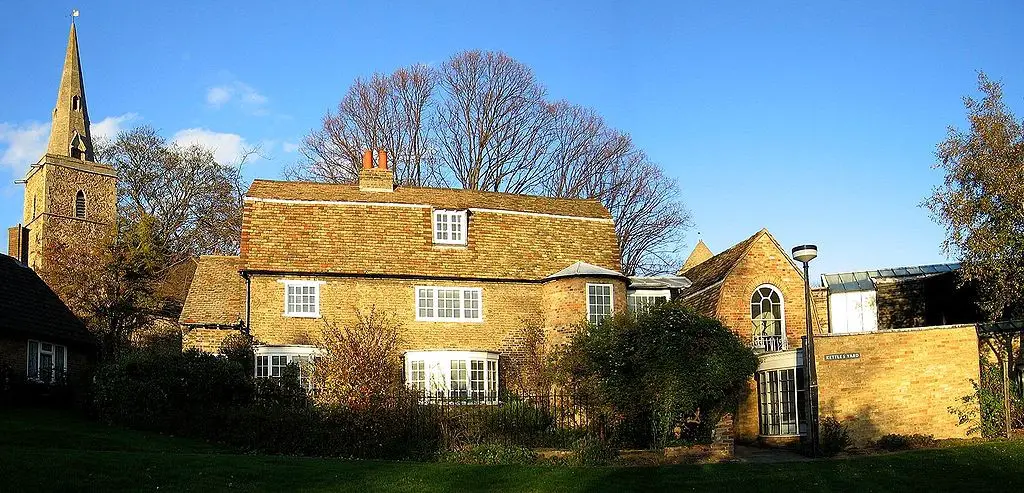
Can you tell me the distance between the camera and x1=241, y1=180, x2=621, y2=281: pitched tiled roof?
32.9 metres

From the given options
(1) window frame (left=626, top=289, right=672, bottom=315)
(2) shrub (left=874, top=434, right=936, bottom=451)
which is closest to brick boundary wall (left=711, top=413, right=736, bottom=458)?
(2) shrub (left=874, top=434, right=936, bottom=451)

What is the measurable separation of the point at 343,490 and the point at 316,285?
1694cm

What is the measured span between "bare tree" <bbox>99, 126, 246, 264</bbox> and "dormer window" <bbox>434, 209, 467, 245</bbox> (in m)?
21.5

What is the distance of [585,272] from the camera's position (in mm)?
32688

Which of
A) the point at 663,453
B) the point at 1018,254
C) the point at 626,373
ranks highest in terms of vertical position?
the point at 1018,254

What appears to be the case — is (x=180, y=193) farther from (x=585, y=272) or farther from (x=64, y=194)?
(x=585, y=272)

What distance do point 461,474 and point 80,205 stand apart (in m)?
55.4

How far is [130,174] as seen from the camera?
183 feet

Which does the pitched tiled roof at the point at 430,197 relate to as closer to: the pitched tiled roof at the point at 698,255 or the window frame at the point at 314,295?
the window frame at the point at 314,295

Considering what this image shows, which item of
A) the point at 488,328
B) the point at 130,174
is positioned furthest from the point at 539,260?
the point at 130,174

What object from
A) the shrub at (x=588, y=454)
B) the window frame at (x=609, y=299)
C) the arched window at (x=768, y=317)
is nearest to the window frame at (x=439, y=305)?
the window frame at (x=609, y=299)

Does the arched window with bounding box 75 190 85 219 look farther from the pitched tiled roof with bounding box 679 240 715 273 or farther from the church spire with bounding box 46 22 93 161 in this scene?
the pitched tiled roof with bounding box 679 240 715 273

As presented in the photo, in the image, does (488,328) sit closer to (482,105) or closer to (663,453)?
(663,453)

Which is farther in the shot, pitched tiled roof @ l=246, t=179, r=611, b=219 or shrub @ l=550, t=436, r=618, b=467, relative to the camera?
pitched tiled roof @ l=246, t=179, r=611, b=219
